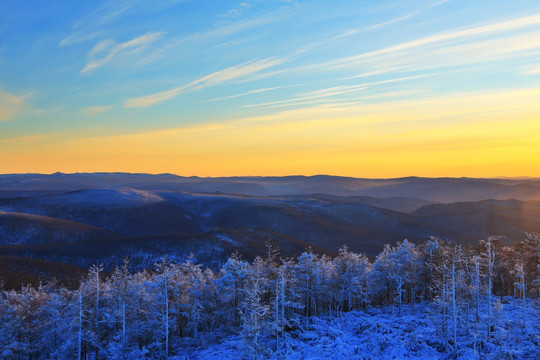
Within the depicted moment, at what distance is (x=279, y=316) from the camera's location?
157ft

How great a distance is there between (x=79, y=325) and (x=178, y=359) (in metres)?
13.3

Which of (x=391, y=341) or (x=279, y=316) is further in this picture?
(x=279, y=316)

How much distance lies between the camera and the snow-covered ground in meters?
40.4

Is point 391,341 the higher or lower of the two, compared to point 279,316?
lower

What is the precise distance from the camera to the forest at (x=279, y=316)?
42.5 m

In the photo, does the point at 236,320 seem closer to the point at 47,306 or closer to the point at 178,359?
the point at 178,359

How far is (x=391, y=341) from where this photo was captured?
1750 inches

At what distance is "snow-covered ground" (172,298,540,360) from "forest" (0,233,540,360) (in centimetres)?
16

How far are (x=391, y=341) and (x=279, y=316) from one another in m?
14.1

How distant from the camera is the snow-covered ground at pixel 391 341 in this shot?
40.4 m

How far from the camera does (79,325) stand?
4666 cm

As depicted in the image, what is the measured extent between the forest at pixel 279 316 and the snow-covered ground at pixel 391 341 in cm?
16

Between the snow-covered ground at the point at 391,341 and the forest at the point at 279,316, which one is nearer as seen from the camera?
the snow-covered ground at the point at 391,341

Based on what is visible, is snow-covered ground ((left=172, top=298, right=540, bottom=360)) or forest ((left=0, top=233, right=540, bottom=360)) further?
forest ((left=0, top=233, right=540, bottom=360))
